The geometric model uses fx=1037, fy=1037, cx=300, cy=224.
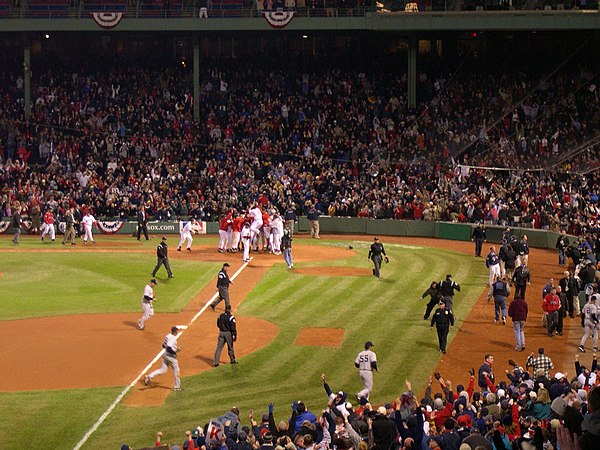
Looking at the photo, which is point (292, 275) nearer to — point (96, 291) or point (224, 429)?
point (96, 291)

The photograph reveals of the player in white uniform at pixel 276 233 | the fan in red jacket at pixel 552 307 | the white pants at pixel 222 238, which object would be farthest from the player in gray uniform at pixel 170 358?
the white pants at pixel 222 238

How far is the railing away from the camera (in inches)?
2103

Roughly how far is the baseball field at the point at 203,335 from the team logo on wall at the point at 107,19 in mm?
17196

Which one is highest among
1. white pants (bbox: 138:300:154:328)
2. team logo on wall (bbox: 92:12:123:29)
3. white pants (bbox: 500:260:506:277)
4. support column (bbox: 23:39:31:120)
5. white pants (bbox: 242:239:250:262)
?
team logo on wall (bbox: 92:12:123:29)

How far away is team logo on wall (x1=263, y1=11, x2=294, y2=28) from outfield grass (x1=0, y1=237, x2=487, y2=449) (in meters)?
20.7

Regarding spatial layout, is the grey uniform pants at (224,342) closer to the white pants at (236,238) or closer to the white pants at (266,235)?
the white pants at (266,235)

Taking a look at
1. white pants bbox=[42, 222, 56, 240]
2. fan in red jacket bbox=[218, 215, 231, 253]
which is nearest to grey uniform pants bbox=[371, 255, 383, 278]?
fan in red jacket bbox=[218, 215, 231, 253]

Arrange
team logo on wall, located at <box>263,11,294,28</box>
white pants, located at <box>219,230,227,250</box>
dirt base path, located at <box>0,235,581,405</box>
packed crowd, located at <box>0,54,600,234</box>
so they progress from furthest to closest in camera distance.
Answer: team logo on wall, located at <box>263,11,294,28</box>, packed crowd, located at <box>0,54,600,234</box>, white pants, located at <box>219,230,227,250</box>, dirt base path, located at <box>0,235,581,405</box>

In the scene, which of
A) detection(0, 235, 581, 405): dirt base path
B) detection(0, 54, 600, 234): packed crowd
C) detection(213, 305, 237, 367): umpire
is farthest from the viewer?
detection(0, 54, 600, 234): packed crowd

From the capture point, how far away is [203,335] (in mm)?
27328

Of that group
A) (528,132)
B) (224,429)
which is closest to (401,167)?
(528,132)

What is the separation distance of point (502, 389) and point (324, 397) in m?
4.78

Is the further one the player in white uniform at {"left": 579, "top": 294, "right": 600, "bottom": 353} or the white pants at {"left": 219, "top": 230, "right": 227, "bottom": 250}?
the white pants at {"left": 219, "top": 230, "right": 227, "bottom": 250}

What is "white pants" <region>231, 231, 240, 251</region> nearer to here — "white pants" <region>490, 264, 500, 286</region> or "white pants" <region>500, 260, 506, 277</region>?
"white pants" <region>500, 260, 506, 277</region>
